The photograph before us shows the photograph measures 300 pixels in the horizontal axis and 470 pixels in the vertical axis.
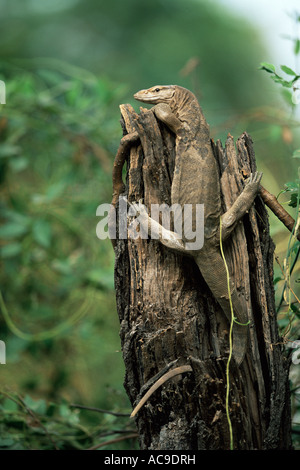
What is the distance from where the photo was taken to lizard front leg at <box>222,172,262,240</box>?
4.99ft

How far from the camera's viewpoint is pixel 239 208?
1.53m

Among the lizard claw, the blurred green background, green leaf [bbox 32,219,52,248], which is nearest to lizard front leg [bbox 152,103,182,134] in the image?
the lizard claw

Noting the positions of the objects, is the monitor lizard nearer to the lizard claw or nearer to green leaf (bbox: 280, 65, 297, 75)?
the lizard claw

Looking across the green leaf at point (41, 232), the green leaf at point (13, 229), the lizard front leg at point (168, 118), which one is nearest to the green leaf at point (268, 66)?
the lizard front leg at point (168, 118)

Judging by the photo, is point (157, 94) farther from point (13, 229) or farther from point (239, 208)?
point (13, 229)

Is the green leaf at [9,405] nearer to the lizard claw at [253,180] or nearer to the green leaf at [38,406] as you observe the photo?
the green leaf at [38,406]

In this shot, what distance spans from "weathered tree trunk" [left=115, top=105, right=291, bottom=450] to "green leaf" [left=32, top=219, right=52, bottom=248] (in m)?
1.26

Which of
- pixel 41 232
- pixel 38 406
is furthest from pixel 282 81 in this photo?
pixel 38 406

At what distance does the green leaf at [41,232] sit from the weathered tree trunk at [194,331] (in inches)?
49.4

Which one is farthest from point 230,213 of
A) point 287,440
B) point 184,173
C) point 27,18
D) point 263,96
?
point 27,18

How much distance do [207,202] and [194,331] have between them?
42 centimetres

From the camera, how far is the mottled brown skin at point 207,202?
1.49 metres

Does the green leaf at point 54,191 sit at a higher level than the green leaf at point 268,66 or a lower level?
higher
